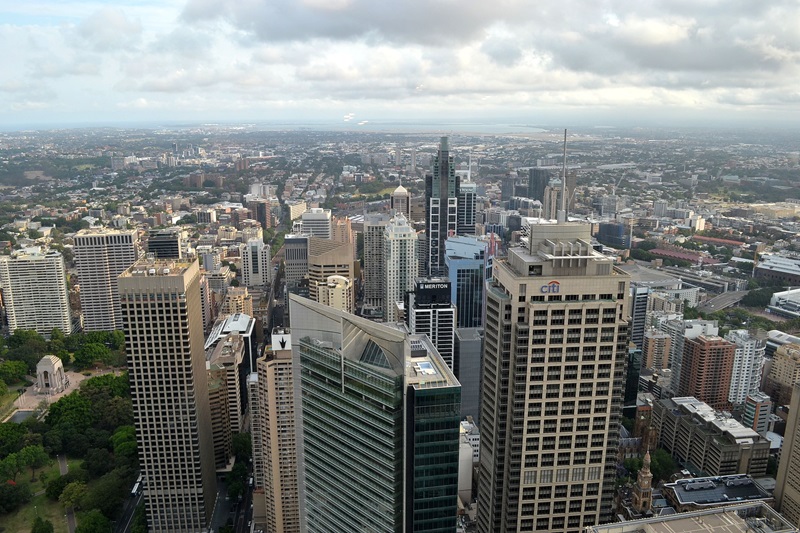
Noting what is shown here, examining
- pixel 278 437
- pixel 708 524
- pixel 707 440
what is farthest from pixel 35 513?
pixel 707 440

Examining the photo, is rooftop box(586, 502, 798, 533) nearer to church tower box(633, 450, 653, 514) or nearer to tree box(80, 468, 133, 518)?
church tower box(633, 450, 653, 514)

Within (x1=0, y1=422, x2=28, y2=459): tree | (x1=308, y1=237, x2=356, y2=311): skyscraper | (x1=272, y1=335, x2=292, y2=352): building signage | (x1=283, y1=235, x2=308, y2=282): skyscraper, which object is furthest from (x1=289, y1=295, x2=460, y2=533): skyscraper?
(x1=283, y1=235, x2=308, y2=282): skyscraper

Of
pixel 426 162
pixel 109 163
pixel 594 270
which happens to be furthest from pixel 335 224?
pixel 109 163

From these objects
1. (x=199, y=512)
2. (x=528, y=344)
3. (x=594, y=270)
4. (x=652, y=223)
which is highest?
(x=594, y=270)

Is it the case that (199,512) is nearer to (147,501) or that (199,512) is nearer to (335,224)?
(147,501)

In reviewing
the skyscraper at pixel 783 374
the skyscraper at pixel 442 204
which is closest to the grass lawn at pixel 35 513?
the skyscraper at pixel 442 204

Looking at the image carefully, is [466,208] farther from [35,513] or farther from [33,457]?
[35,513]
